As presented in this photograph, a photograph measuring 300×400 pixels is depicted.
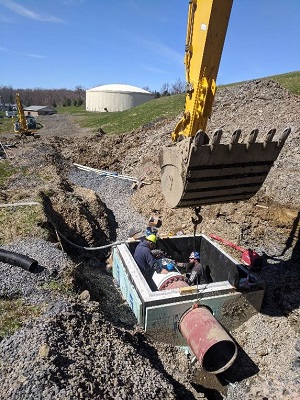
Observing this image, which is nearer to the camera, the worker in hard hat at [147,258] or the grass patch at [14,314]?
the grass patch at [14,314]

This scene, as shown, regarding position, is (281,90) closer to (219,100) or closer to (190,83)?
(219,100)

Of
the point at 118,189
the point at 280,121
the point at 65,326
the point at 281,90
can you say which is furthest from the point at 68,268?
the point at 281,90

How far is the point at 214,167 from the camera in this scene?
4668 mm

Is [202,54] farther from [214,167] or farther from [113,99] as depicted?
[113,99]

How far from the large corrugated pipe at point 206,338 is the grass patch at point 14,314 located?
2437 millimetres

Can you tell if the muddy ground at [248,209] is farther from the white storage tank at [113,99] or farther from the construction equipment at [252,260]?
the white storage tank at [113,99]

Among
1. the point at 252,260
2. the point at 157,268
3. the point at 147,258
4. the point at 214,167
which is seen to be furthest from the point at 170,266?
the point at 214,167

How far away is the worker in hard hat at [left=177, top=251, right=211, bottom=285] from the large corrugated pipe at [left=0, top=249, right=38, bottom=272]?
305cm

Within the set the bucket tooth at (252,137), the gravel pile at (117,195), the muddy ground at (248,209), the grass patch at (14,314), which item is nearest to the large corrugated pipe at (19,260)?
the grass patch at (14,314)

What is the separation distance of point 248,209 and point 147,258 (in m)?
4.21

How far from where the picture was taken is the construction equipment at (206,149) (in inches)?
178

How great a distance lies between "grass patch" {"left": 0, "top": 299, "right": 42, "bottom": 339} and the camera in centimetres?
445

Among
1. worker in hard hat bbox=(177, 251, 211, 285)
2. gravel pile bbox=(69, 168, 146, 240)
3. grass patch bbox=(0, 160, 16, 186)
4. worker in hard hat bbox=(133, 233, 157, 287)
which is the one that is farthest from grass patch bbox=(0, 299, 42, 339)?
grass patch bbox=(0, 160, 16, 186)

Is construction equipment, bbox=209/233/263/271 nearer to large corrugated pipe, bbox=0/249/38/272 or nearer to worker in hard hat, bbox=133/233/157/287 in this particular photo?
worker in hard hat, bbox=133/233/157/287
